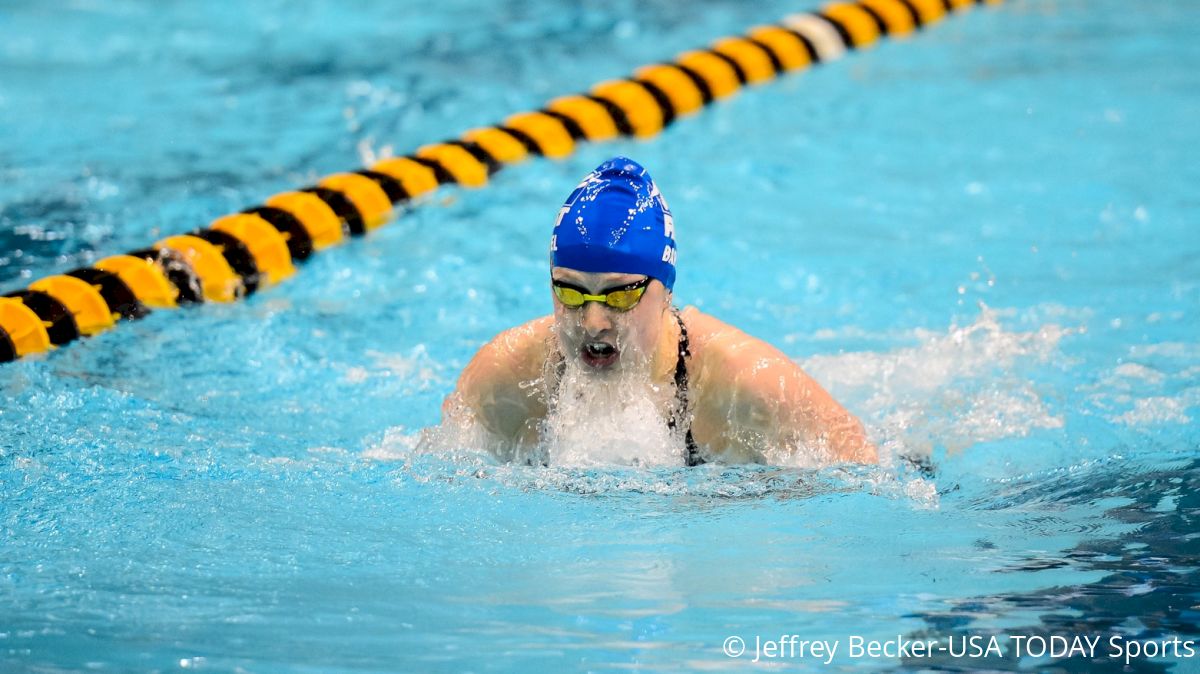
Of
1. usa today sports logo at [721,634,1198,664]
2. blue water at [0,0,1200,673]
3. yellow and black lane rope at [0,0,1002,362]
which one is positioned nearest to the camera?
usa today sports logo at [721,634,1198,664]

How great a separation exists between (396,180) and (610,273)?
2.90 m

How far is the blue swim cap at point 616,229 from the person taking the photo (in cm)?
302

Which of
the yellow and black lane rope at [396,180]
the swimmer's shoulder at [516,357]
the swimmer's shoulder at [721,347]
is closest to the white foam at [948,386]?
the swimmer's shoulder at [721,347]

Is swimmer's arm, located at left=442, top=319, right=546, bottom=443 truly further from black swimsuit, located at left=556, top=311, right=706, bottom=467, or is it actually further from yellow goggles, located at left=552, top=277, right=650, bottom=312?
yellow goggles, located at left=552, top=277, right=650, bottom=312

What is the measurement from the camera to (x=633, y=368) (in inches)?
124

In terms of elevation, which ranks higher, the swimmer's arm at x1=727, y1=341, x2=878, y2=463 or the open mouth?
the open mouth

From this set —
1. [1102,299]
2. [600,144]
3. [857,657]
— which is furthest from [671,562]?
[600,144]

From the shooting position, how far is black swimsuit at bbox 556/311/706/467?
3.27m

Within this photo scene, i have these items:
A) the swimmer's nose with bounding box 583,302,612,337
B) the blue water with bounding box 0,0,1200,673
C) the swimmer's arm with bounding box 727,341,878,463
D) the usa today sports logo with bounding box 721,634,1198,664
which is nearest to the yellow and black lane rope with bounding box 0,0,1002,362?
the blue water with bounding box 0,0,1200,673

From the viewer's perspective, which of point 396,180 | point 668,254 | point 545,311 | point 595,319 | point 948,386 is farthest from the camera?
point 396,180

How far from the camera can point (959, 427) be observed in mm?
3891

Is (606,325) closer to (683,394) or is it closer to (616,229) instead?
(616,229)

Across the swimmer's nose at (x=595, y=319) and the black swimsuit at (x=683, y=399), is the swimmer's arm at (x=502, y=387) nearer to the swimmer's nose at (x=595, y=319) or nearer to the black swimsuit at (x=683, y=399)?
the black swimsuit at (x=683, y=399)

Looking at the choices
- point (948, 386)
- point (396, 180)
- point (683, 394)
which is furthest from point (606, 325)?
point (396, 180)
